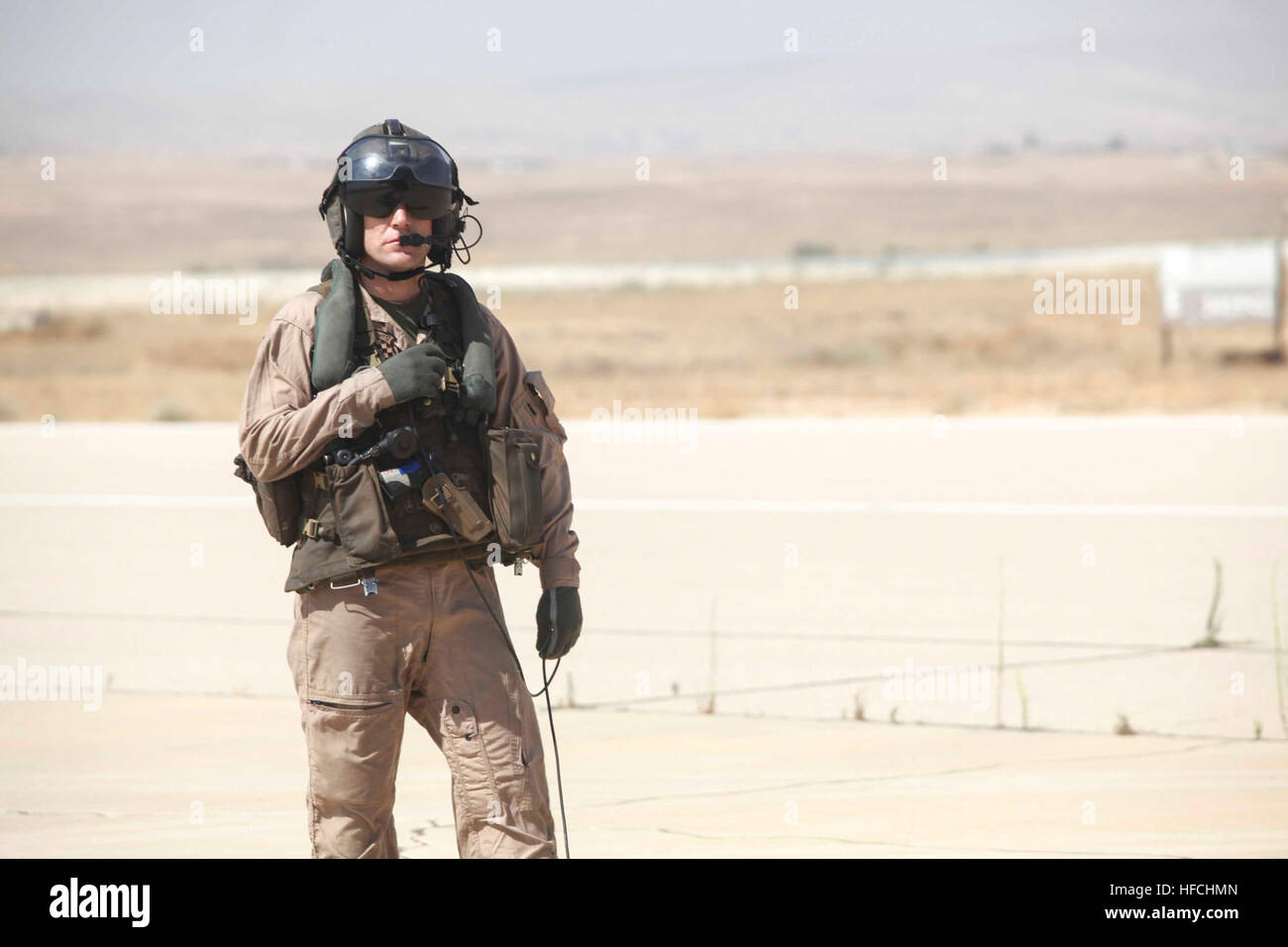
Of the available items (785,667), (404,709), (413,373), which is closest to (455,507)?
(413,373)

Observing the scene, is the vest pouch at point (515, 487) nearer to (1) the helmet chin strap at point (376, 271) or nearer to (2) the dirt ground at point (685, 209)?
(1) the helmet chin strap at point (376, 271)

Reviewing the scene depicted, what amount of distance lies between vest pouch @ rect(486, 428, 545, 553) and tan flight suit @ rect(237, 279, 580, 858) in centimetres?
16

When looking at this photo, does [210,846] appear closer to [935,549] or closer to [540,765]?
[540,765]

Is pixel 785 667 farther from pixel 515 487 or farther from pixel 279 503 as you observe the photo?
pixel 279 503

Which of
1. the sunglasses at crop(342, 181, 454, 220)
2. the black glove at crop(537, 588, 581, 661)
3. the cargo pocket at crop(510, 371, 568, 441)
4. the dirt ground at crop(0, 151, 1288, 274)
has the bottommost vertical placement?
the black glove at crop(537, 588, 581, 661)

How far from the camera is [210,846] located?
514 centimetres

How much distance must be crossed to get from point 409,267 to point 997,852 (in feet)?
8.09

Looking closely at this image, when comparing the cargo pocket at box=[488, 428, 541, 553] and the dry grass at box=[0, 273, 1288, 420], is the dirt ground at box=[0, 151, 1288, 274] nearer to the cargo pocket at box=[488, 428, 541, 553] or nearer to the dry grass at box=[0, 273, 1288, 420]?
the dry grass at box=[0, 273, 1288, 420]

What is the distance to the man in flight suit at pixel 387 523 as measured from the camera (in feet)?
12.2

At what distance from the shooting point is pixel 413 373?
3688 millimetres

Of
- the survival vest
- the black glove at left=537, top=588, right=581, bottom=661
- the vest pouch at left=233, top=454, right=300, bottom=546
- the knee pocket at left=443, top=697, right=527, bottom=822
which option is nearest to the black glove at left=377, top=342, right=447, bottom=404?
the survival vest

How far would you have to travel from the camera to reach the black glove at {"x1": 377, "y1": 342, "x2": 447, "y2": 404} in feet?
12.1

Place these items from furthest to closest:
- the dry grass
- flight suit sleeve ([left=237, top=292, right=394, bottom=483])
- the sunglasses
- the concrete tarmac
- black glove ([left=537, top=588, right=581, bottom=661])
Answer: the dry grass → the concrete tarmac → black glove ([left=537, top=588, right=581, bottom=661]) → the sunglasses → flight suit sleeve ([left=237, top=292, right=394, bottom=483])

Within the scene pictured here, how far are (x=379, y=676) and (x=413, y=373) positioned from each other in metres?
0.68
